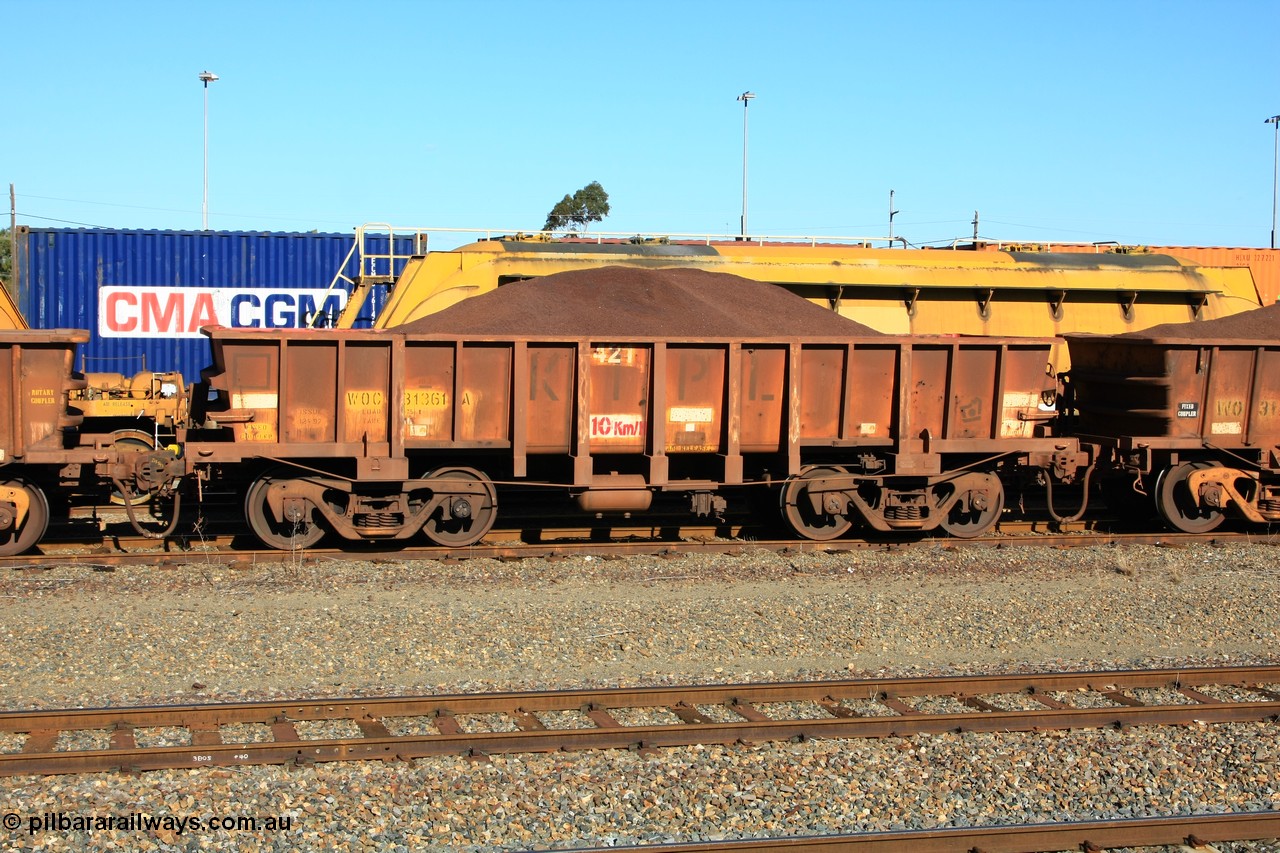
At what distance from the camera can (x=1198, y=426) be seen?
45.3 ft

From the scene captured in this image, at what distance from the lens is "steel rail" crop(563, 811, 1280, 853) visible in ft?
16.9

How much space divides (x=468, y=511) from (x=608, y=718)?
5.62 meters

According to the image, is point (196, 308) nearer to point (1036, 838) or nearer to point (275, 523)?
point (275, 523)

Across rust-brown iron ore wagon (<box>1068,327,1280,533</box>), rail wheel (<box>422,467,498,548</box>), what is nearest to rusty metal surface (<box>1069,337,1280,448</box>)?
rust-brown iron ore wagon (<box>1068,327,1280,533</box>)

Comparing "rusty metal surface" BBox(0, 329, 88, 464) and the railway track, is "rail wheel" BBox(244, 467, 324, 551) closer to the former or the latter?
the railway track

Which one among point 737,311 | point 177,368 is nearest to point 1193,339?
point 737,311

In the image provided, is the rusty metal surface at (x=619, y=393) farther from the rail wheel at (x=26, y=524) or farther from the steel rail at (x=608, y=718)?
the steel rail at (x=608, y=718)

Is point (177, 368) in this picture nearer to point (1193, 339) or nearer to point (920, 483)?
point (920, 483)

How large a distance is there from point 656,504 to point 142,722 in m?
9.41

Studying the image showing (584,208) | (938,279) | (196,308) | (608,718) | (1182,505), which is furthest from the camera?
(584,208)

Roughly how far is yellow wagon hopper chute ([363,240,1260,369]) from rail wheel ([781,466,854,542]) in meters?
4.65

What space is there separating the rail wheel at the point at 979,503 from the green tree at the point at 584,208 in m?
53.2

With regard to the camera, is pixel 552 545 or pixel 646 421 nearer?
pixel 646 421

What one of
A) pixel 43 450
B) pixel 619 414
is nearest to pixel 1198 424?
pixel 619 414
